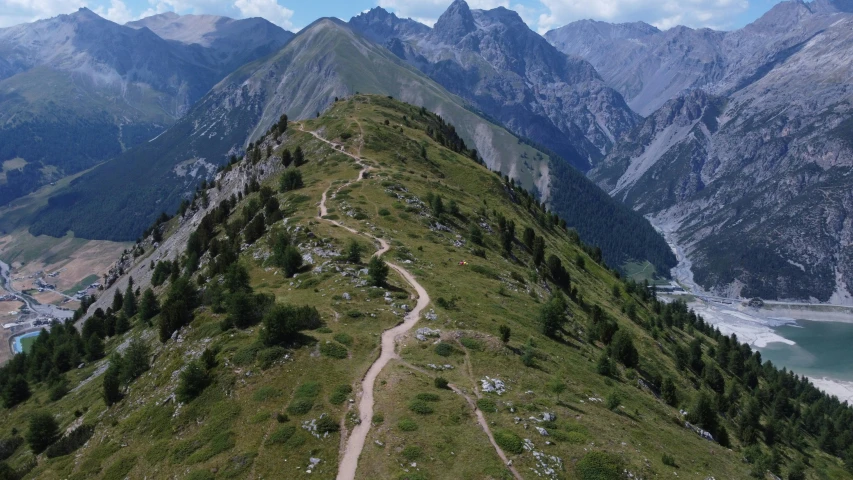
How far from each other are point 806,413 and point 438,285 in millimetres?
141412

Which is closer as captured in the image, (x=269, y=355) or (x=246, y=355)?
(x=269, y=355)

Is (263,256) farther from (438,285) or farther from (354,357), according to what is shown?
(354,357)

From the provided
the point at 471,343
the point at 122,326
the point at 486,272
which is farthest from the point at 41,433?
the point at 486,272

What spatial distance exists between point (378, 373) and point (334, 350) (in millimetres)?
5123

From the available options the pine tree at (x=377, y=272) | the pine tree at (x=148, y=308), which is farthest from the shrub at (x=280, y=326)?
the pine tree at (x=148, y=308)

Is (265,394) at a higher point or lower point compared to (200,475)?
higher

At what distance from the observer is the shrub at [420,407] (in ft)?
119

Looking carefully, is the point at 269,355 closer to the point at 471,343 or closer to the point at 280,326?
the point at 280,326

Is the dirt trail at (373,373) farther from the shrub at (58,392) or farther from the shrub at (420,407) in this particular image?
the shrub at (58,392)

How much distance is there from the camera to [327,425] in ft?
115

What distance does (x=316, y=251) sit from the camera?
70438 mm

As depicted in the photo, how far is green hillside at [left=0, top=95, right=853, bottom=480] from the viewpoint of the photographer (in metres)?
34.5

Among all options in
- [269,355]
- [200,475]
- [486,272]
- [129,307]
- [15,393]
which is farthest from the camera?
[129,307]

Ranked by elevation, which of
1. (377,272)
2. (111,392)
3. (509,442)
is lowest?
(111,392)
